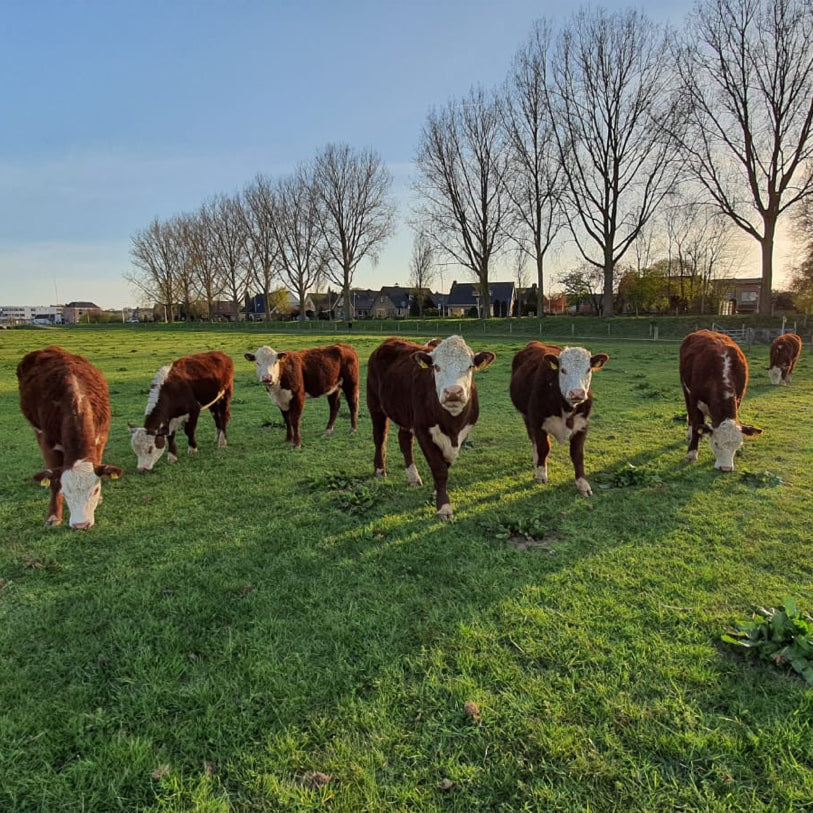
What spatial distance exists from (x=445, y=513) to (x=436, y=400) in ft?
3.96

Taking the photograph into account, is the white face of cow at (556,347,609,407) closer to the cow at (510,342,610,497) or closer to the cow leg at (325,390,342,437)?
the cow at (510,342,610,497)

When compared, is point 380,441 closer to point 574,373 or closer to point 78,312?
point 574,373

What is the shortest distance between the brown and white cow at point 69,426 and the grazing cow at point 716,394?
708 cm

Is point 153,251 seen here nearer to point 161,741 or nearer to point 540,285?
point 540,285

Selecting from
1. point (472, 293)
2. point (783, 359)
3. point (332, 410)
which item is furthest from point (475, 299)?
point (332, 410)

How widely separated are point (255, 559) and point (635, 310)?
5840cm

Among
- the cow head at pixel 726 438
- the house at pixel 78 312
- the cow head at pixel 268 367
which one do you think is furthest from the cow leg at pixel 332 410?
the house at pixel 78 312

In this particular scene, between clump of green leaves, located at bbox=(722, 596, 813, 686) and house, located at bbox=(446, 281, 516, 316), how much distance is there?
7328cm

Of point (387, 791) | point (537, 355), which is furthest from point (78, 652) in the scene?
point (537, 355)

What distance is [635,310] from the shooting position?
54.8 metres

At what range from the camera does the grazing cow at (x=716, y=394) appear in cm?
627

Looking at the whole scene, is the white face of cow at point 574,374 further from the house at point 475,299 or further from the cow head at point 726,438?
the house at point 475,299

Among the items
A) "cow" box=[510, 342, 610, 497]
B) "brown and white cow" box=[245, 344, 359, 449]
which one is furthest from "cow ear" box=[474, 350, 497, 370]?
"brown and white cow" box=[245, 344, 359, 449]

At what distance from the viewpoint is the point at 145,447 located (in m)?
6.90
